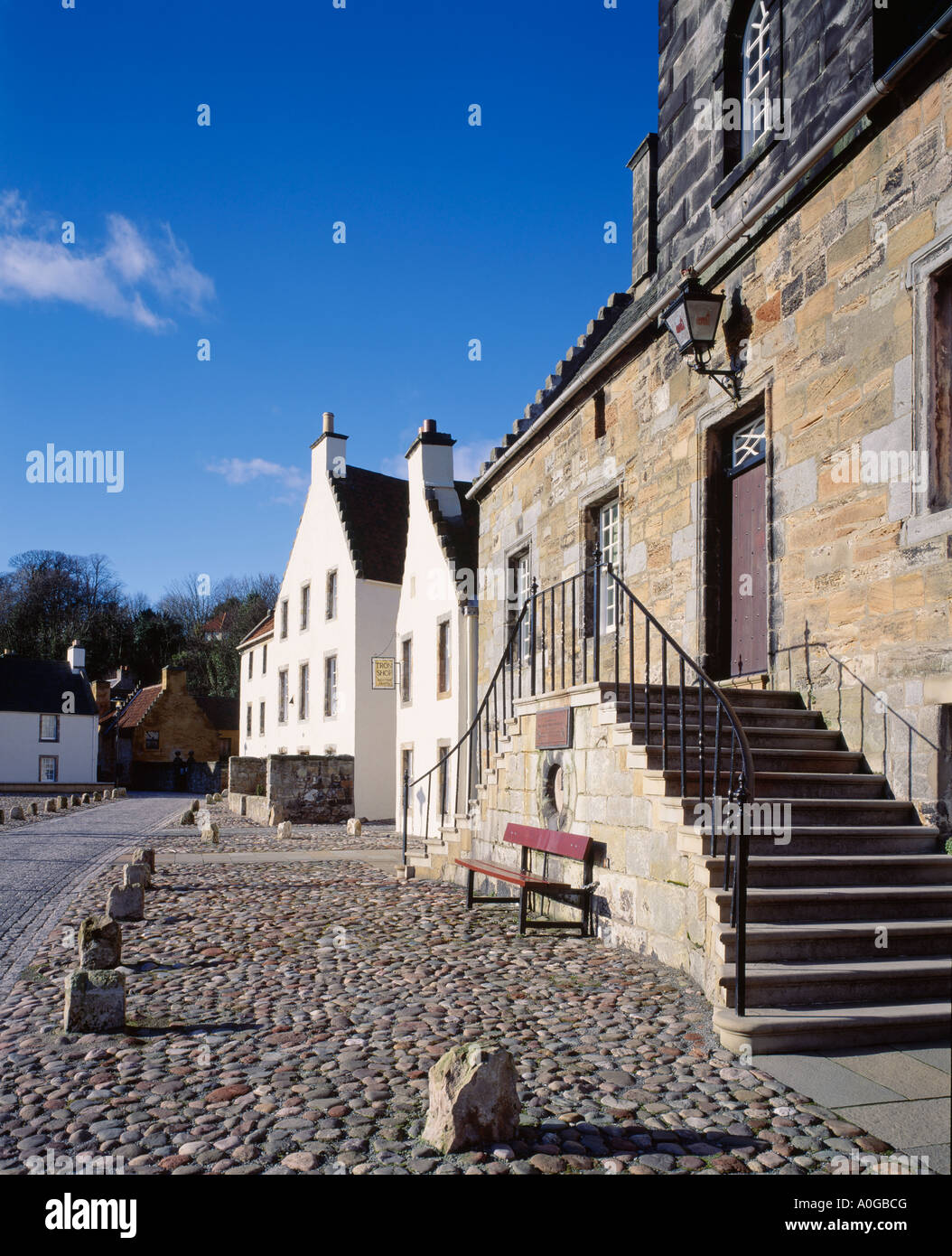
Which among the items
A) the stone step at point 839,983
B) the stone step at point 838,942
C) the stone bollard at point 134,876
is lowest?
the stone bollard at point 134,876

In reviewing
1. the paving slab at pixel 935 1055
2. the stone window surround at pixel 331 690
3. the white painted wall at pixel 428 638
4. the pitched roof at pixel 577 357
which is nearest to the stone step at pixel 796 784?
the paving slab at pixel 935 1055

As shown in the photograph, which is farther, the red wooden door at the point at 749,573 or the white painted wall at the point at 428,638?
the white painted wall at the point at 428,638

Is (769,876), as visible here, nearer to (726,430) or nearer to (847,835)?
(847,835)

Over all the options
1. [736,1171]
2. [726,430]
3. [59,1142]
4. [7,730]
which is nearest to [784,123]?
[726,430]

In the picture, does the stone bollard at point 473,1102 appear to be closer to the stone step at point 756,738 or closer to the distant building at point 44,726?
the stone step at point 756,738

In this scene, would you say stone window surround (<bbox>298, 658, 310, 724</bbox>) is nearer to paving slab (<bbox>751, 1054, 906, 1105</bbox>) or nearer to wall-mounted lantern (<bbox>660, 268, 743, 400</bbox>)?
wall-mounted lantern (<bbox>660, 268, 743, 400</bbox>)

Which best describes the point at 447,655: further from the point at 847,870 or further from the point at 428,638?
the point at 847,870

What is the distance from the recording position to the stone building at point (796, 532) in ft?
20.1

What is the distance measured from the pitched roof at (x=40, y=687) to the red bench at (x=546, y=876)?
4629 centimetres

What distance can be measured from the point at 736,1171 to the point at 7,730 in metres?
52.2

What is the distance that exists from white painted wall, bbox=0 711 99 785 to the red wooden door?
46.9 meters

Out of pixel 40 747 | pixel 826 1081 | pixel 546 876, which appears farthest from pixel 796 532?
pixel 40 747

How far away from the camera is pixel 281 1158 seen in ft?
12.2

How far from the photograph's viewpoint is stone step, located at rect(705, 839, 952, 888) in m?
6.32
